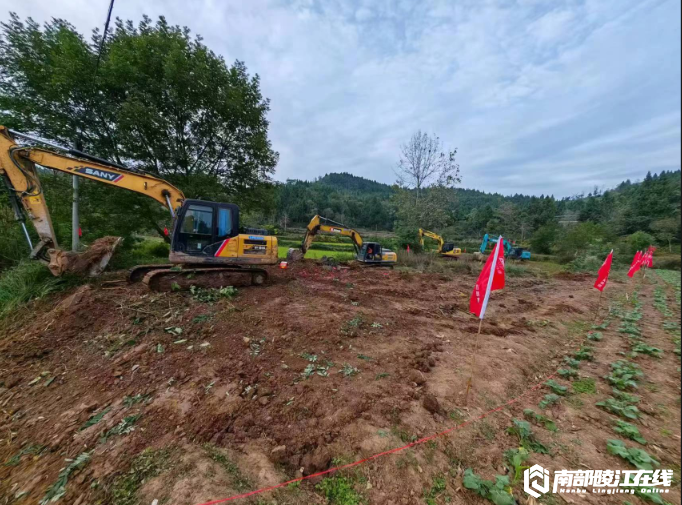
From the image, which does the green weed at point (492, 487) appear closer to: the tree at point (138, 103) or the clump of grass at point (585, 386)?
the clump of grass at point (585, 386)

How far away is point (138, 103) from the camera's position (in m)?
8.55

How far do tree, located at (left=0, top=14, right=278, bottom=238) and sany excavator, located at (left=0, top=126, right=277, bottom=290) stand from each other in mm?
3048

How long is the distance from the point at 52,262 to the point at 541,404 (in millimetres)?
9934

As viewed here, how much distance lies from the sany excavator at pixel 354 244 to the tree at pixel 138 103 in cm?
424

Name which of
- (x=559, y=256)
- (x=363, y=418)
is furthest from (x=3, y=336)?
(x=559, y=256)

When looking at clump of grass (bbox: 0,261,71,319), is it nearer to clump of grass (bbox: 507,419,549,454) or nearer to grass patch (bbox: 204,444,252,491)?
grass patch (bbox: 204,444,252,491)

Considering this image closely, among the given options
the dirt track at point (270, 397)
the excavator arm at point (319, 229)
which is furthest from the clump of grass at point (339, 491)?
the excavator arm at point (319, 229)

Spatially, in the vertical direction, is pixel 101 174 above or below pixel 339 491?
above

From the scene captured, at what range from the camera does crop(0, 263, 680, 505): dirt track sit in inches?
85.7

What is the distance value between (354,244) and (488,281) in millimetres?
10748

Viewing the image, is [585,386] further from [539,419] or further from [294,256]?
[294,256]

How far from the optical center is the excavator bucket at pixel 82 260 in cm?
575

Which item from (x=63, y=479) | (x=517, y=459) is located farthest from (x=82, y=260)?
(x=517, y=459)

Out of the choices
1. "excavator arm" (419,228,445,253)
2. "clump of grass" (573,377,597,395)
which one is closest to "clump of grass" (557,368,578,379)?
"clump of grass" (573,377,597,395)
